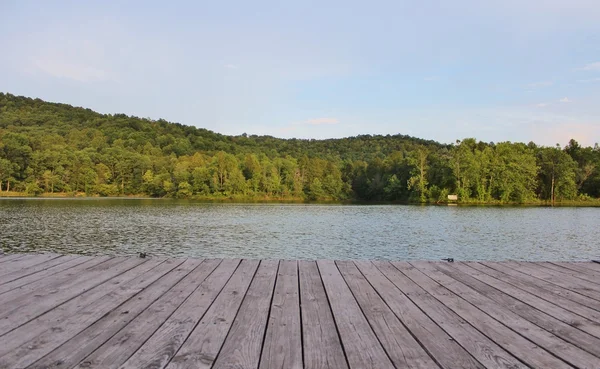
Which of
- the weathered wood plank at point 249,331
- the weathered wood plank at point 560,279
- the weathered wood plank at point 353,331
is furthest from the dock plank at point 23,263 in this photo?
the weathered wood plank at point 560,279

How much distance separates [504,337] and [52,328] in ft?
7.66

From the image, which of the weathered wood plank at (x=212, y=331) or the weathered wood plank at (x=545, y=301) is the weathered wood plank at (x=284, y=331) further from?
the weathered wood plank at (x=545, y=301)

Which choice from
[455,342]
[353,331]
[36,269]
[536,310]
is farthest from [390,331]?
[36,269]

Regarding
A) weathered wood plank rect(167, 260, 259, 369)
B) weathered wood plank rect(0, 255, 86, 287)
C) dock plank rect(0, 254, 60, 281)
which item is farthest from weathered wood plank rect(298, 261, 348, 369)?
dock plank rect(0, 254, 60, 281)

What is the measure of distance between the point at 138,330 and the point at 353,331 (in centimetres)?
111

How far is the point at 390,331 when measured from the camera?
209cm

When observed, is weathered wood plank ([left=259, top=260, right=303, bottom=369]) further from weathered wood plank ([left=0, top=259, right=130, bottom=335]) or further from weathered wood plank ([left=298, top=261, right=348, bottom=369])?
weathered wood plank ([left=0, top=259, right=130, bottom=335])

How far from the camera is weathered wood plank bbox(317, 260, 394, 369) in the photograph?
172cm

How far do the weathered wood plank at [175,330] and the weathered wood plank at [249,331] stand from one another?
224 millimetres

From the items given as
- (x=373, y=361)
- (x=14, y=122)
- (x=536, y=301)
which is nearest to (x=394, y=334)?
(x=373, y=361)

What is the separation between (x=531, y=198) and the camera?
182 ft

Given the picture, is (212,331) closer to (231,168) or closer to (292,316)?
(292,316)

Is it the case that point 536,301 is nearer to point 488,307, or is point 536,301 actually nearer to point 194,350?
point 488,307

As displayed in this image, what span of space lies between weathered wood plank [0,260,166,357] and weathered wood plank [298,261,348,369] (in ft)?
3.94
